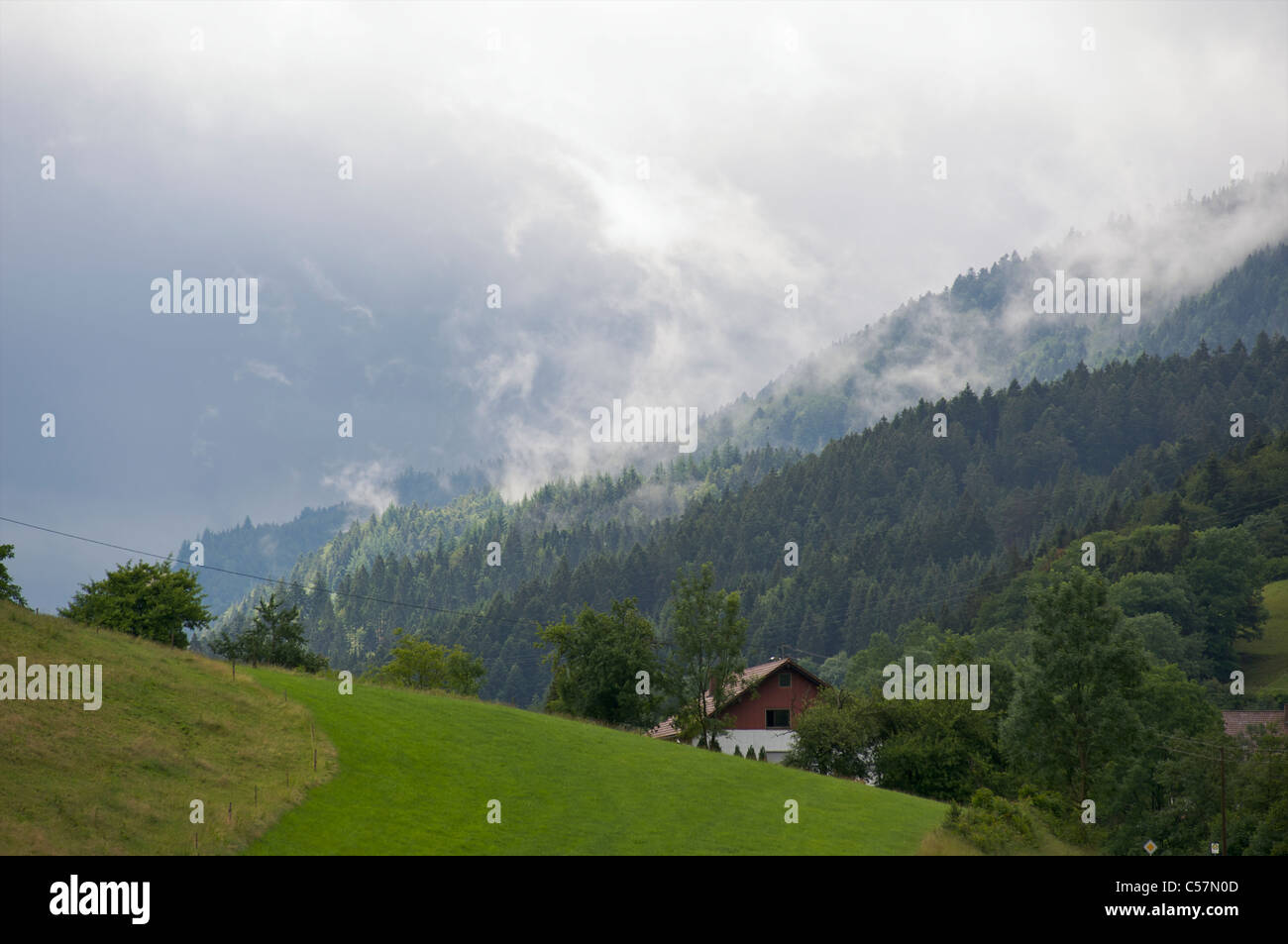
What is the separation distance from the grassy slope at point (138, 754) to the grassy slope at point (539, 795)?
1.63m

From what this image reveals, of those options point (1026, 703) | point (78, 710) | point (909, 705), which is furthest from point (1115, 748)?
point (78, 710)

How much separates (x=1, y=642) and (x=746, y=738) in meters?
62.5

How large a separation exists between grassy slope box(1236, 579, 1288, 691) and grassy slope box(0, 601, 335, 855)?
118 m

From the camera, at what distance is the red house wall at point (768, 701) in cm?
9262

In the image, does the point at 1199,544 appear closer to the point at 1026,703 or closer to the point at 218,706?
the point at 1026,703

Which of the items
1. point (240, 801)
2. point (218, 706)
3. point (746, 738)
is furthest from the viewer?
point (746, 738)

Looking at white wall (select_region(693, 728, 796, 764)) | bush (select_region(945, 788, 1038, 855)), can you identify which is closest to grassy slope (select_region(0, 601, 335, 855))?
bush (select_region(945, 788, 1038, 855))

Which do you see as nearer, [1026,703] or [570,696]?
[1026,703]

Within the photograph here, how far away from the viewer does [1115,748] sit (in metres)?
59.3

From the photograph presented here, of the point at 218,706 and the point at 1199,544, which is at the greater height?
the point at 1199,544

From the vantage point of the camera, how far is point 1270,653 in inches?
5463

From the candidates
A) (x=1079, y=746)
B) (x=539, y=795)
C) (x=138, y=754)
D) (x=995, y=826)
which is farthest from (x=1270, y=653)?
(x=138, y=754)

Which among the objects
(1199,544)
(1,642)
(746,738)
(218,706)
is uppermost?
(1199,544)

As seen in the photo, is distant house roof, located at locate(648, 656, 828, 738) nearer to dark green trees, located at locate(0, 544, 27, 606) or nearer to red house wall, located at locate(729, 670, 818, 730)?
red house wall, located at locate(729, 670, 818, 730)
